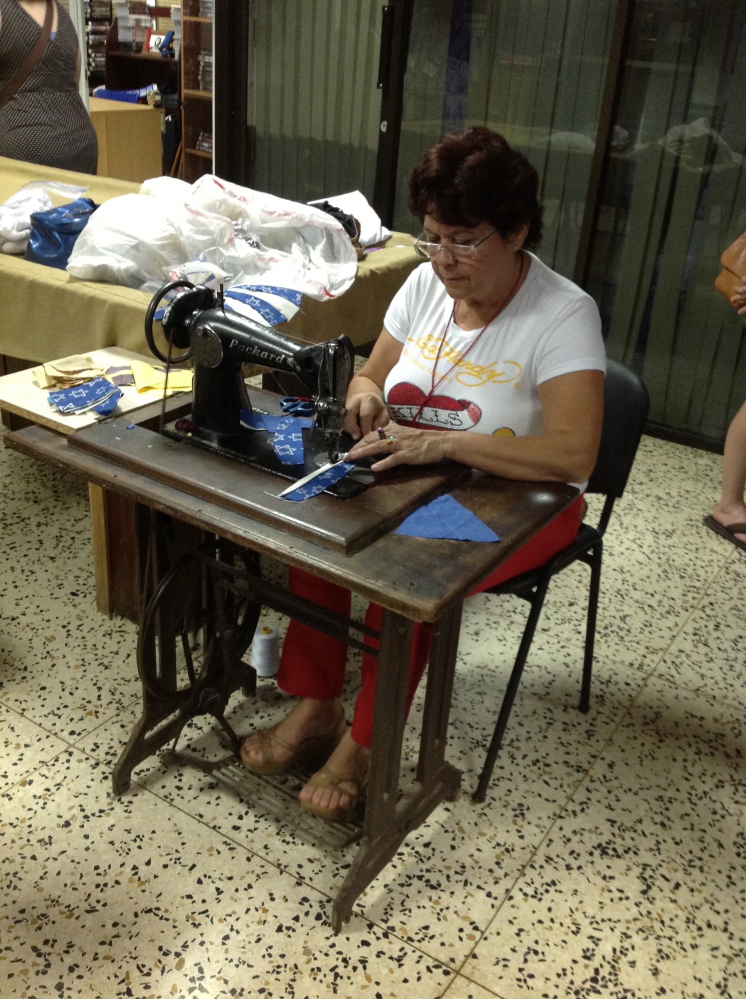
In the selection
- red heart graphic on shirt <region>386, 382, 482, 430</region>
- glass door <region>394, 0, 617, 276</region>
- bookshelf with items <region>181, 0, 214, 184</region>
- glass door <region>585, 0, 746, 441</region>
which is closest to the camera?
red heart graphic on shirt <region>386, 382, 482, 430</region>

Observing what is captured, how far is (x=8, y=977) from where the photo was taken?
1.35 meters

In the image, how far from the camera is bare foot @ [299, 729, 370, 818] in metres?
1.62

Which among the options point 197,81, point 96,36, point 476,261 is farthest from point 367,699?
point 96,36

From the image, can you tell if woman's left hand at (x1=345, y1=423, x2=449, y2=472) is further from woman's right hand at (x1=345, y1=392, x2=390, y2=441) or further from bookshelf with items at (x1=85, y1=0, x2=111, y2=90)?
bookshelf with items at (x1=85, y1=0, x2=111, y2=90)

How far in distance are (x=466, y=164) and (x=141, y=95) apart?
511 cm

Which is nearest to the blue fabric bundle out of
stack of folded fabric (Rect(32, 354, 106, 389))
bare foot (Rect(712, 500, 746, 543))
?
stack of folded fabric (Rect(32, 354, 106, 389))

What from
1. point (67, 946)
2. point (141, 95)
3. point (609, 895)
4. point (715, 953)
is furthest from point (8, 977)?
point (141, 95)

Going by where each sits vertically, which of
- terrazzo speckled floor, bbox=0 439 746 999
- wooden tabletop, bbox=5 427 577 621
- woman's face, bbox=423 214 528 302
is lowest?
terrazzo speckled floor, bbox=0 439 746 999

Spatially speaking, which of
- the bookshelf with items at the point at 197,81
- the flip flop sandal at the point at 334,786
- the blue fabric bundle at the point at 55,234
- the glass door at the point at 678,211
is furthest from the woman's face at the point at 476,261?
the bookshelf with items at the point at 197,81

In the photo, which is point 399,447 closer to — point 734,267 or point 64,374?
point 64,374

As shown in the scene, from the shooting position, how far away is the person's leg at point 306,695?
5.51 ft

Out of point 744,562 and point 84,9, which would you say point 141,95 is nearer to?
point 84,9

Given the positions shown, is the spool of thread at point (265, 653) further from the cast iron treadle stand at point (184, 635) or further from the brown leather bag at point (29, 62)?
the brown leather bag at point (29, 62)

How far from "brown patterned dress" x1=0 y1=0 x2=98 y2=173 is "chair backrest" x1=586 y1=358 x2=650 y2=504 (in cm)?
222
